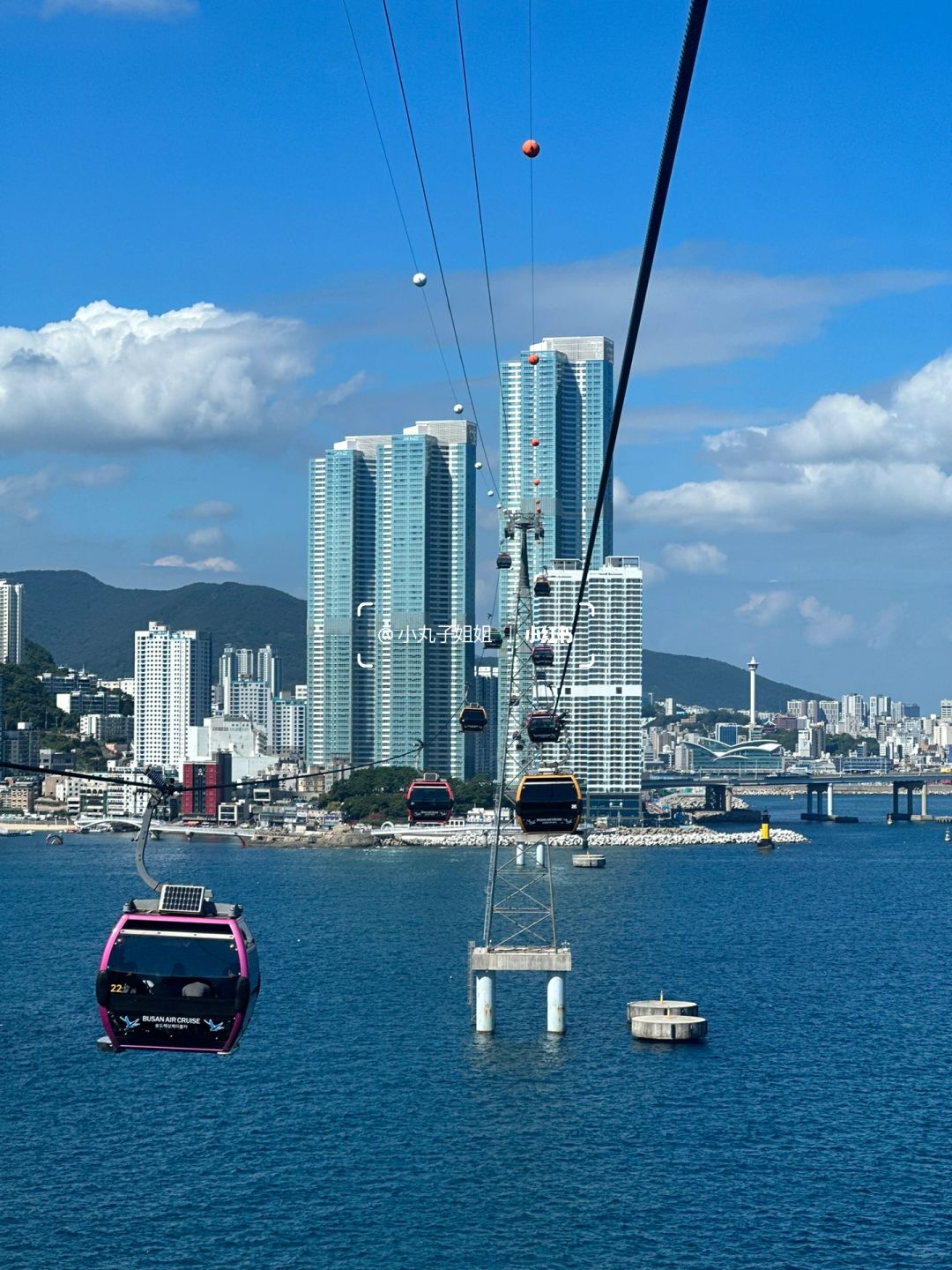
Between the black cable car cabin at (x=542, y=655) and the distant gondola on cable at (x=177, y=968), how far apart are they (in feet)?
82.1

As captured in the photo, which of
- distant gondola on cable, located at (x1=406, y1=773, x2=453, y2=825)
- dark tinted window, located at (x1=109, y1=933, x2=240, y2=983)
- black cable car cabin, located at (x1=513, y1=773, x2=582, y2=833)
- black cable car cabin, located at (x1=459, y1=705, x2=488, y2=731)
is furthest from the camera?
distant gondola on cable, located at (x1=406, y1=773, x2=453, y2=825)

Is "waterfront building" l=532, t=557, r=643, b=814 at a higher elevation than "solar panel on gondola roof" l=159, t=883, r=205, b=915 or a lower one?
higher

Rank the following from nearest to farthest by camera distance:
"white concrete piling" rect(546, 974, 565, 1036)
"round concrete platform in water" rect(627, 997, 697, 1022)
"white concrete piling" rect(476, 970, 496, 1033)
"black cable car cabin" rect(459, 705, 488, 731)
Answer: "black cable car cabin" rect(459, 705, 488, 731), "white concrete piling" rect(546, 974, 565, 1036), "white concrete piling" rect(476, 970, 496, 1033), "round concrete platform in water" rect(627, 997, 697, 1022)

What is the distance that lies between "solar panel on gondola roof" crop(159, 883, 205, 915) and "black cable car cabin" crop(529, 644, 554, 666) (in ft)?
81.9

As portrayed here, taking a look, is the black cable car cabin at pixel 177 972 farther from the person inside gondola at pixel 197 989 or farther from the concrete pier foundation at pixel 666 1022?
the concrete pier foundation at pixel 666 1022

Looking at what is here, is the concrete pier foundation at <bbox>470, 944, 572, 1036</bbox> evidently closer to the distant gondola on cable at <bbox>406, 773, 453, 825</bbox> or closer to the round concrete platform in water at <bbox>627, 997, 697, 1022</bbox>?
the round concrete platform in water at <bbox>627, 997, 697, 1022</bbox>

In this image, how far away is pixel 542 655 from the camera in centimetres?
4794

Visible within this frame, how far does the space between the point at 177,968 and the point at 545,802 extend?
63.2ft

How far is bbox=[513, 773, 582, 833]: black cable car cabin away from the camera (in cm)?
4097

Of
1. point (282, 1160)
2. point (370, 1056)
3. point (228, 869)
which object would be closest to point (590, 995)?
point (370, 1056)

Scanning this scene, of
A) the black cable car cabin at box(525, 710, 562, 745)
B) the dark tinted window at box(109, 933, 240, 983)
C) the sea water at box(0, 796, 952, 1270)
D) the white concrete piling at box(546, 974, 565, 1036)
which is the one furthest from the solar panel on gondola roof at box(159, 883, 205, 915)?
the white concrete piling at box(546, 974, 565, 1036)

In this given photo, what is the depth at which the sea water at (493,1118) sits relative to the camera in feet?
115

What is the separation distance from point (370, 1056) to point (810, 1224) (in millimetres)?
19032

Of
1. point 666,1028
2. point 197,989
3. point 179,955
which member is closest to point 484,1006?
point 666,1028
